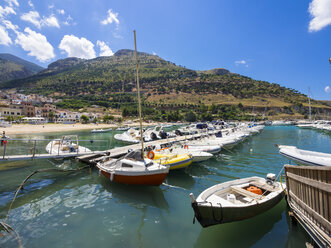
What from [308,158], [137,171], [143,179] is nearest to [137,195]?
[143,179]

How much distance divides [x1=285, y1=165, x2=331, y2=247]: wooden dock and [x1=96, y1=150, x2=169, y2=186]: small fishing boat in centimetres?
646

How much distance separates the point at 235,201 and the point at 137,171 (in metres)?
5.80

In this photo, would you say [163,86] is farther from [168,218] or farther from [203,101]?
[168,218]

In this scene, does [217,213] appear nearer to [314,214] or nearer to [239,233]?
[239,233]

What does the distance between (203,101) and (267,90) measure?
68.6 metres

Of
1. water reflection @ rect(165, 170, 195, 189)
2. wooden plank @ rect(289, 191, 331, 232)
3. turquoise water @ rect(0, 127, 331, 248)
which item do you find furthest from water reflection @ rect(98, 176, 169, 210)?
wooden plank @ rect(289, 191, 331, 232)

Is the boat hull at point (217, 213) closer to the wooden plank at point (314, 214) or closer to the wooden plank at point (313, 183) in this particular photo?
the wooden plank at point (314, 214)

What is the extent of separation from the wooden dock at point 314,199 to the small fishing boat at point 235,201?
1.26m

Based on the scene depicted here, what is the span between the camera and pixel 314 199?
17.0 feet

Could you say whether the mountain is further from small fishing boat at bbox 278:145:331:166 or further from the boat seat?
the boat seat

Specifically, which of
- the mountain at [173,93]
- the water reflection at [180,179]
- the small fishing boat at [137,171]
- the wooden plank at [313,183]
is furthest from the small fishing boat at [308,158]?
the mountain at [173,93]

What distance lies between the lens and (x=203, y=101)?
466ft

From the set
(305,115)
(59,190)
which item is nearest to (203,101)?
(305,115)

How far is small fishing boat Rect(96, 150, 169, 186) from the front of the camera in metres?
9.95
